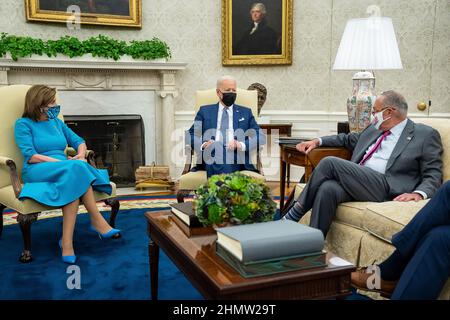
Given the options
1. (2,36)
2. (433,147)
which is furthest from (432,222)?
(2,36)

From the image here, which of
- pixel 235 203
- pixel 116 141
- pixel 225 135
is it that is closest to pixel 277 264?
pixel 235 203

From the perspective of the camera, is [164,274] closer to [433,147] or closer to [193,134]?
[193,134]

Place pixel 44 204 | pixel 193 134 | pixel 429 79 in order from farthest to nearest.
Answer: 1. pixel 429 79
2. pixel 193 134
3. pixel 44 204

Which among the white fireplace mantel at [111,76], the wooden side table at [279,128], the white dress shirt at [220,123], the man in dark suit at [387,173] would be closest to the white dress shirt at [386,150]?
the man in dark suit at [387,173]

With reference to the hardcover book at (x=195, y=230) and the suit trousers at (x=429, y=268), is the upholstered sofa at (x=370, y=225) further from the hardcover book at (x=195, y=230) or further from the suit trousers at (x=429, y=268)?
the hardcover book at (x=195, y=230)

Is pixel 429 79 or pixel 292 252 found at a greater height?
pixel 429 79

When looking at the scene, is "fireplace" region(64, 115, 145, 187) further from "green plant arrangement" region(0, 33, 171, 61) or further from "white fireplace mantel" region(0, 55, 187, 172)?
"green plant arrangement" region(0, 33, 171, 61)

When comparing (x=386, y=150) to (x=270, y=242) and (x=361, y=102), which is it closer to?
(x=361, y=102)

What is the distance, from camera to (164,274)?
2.80 meters

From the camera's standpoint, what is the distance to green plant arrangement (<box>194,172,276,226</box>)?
6.07 ft

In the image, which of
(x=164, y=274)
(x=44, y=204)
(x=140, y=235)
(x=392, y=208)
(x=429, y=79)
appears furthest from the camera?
(x=429, y=79)

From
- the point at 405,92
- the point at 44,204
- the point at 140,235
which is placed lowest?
the point at 140,235

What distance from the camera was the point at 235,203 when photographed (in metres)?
1.85

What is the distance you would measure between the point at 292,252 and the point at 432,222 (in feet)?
2.62
